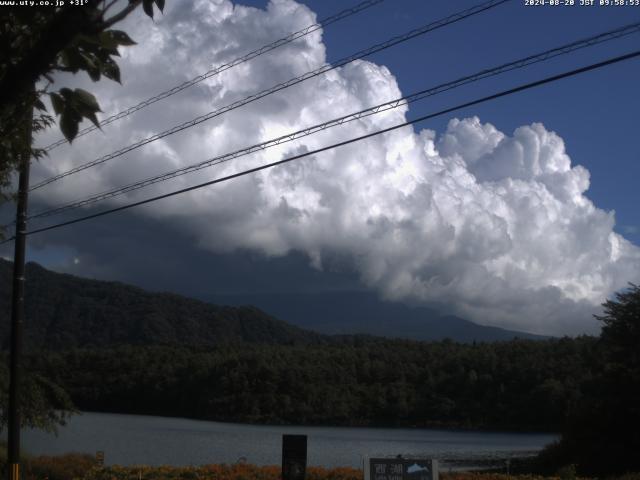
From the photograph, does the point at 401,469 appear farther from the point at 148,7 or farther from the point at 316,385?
the point at 316,385

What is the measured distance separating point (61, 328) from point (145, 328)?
Result: 54.5 feet

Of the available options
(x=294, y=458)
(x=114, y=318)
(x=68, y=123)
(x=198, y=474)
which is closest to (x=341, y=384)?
(x=198, y=474)

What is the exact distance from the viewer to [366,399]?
7925 cm

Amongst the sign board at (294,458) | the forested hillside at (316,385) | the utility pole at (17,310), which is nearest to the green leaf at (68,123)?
the sign board at (294,458)

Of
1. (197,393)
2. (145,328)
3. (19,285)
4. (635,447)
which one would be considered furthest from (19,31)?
(145,328)

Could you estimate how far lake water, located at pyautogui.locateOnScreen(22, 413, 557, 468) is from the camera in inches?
1384

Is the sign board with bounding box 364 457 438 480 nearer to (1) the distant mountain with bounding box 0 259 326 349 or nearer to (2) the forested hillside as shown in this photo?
(2) the forested hillside

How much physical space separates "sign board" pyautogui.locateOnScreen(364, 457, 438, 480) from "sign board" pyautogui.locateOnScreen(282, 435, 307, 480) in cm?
132

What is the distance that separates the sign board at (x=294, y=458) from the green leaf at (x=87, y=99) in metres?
10.1

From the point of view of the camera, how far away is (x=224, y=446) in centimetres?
4125

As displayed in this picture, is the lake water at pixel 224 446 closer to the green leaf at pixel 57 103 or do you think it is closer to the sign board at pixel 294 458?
the sign board at pixel 294 458

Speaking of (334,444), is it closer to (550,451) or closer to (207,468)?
(550,451)

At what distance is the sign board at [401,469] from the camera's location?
1231 centimetres

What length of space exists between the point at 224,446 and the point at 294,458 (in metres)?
29.0
